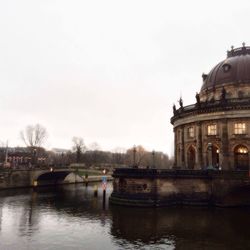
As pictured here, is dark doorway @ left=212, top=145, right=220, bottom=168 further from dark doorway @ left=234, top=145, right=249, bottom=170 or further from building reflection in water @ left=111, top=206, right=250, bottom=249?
building reflection in water @ left=111, top=206, right=250, bottom=249

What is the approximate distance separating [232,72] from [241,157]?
1506 cm

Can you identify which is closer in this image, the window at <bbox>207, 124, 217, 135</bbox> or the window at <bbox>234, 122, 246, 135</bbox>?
the window at <bbox>234, 122, 246, 135</bbox>

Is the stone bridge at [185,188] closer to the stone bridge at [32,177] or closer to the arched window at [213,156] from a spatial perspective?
the arched window at [213,156]

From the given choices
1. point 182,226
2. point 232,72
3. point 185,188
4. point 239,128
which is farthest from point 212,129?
point 182,226

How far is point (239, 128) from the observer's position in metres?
50.2

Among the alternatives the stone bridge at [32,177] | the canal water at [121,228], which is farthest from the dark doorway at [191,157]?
the stone bridge at [32,177]

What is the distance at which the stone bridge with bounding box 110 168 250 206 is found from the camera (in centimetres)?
4278

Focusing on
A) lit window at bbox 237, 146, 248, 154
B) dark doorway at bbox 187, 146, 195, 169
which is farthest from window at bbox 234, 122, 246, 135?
dark doorway at bbox 187, 146, 195, 169

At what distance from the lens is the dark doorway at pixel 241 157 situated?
5034 cm

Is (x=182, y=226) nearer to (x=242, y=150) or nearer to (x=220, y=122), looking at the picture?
(x=242, y=150)

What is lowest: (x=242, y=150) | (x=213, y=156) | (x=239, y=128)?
(x=213, y=156)

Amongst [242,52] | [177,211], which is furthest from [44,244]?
[242,52]

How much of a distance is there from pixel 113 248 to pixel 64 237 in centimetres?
520

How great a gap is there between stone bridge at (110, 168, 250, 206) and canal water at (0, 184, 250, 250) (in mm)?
1846
